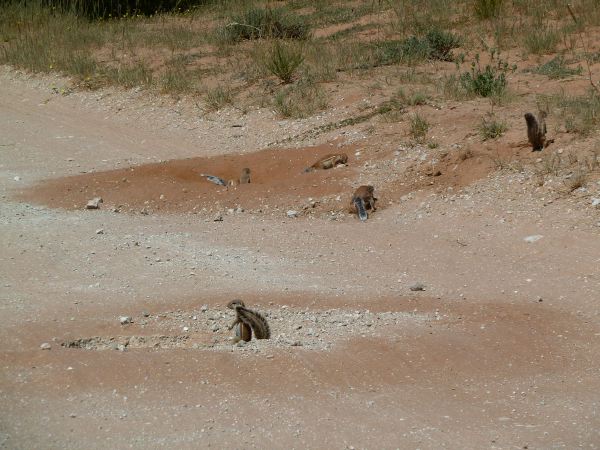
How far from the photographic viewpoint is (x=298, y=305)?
6.73 metres

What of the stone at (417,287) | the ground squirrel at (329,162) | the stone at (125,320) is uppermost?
the ground squirrel at (329,162)

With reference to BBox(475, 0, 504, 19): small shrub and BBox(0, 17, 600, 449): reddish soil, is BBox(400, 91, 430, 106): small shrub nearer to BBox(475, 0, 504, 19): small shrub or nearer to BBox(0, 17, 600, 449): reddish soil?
BBox(0, 17, 600, 449): reddish soil

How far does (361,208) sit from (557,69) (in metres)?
4.22

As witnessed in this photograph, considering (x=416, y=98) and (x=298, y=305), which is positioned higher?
(x=416, y=98)

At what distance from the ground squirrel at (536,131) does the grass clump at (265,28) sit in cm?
746

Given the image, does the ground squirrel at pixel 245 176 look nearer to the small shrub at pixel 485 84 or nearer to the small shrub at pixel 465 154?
the small shrub at pixel 465 154

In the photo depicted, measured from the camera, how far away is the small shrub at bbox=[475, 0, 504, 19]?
48.8 feet

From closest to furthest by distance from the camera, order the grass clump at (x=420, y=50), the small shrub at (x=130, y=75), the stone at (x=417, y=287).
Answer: the stone at (x=417, y=287)
the grass clump at (x=420, y=50)
the small shrub at (x=130, y=75)

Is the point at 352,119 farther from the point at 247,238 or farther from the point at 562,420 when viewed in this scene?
the point at 562,420

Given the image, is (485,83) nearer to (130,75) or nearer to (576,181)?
(576,181)

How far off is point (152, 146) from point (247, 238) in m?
3.95

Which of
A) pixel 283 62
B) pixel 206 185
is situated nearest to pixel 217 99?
pixel 283 62

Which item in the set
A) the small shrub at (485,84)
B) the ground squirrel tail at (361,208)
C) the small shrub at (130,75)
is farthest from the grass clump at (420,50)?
the ground squirrel tail at (361,208)

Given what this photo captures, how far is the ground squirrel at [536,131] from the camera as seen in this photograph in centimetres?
885
